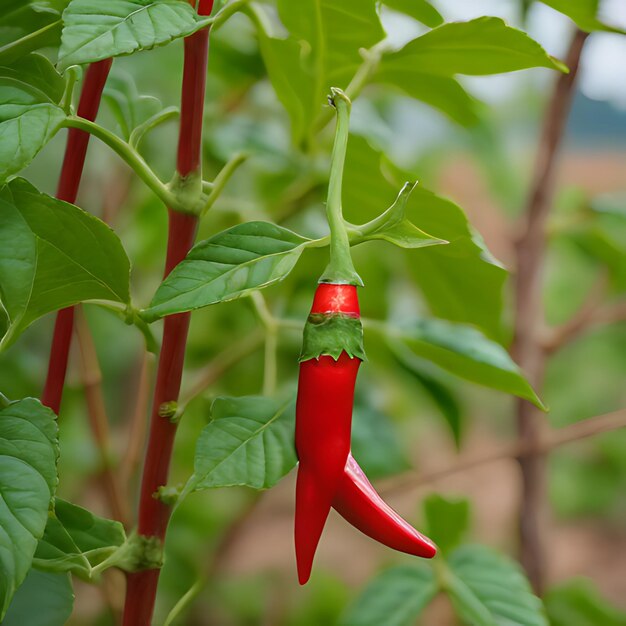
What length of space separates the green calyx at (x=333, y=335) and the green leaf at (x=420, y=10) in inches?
6.3

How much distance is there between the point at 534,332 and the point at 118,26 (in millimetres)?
520

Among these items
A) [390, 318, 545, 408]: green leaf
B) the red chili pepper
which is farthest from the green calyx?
[390, 318, 545, 408]: green leaf

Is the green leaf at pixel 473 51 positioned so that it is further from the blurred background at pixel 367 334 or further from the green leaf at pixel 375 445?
the green leaf at pixel 375 445

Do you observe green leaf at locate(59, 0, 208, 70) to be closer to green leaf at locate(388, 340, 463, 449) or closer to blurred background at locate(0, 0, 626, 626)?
blurred background at locate(0, 0, 626, 626)

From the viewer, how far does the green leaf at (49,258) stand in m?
0.26

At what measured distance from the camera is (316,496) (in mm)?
277

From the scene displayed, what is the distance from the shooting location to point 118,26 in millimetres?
232

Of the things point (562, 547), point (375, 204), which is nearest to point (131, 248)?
point (375, 204)

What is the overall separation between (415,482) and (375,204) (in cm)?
24

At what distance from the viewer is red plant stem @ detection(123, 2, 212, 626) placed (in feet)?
0.96

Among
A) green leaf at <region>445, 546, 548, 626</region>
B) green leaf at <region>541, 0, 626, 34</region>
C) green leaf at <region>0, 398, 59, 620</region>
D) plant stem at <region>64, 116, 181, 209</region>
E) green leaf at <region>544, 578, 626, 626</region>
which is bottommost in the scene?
green leaf at <region>544, 578, 626, 626</region>

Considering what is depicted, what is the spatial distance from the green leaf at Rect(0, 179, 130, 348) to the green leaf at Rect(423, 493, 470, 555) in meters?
0.35

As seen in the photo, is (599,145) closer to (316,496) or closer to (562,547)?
(562,547)

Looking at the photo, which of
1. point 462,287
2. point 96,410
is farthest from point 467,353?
point 96,410
